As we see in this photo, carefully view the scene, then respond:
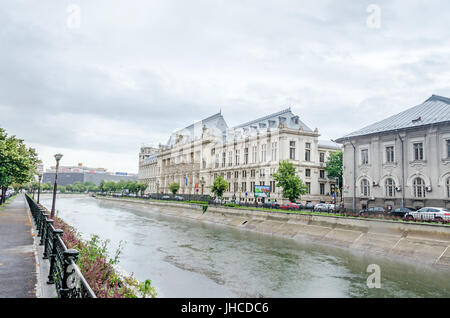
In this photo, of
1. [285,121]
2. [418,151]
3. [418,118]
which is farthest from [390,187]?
[285,121]

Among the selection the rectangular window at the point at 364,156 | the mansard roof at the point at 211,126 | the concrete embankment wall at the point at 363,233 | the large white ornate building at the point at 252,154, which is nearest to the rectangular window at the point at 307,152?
the large white ornate building at the point at 252,154

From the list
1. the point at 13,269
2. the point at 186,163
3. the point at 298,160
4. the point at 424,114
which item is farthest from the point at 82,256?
the point at 186,163

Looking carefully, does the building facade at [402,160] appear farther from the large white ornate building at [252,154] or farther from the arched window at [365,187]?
the large white ornate building at [252,154]

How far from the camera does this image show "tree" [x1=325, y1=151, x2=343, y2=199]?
6133cm

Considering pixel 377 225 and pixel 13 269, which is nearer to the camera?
pixel 13 269

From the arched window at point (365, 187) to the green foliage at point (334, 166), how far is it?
20862 mm

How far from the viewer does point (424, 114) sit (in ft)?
119

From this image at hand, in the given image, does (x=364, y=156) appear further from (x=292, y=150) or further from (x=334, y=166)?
(x=334, y=166)

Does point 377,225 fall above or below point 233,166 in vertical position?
below

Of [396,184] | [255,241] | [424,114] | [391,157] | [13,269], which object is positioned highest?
[424,114]

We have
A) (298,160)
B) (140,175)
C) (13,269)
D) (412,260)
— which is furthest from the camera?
(140,175)
